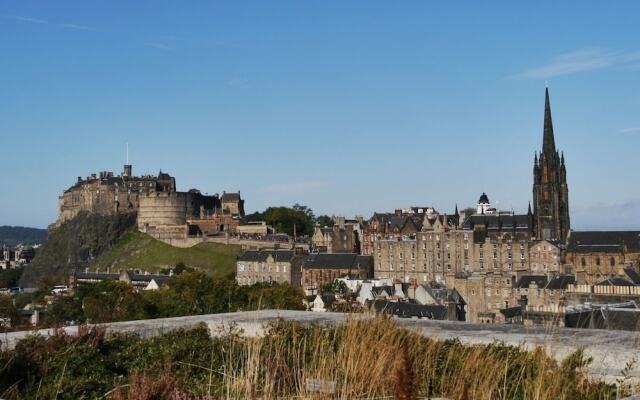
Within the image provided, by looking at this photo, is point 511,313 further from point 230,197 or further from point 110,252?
point 230,197

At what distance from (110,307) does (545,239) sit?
43.7 meters

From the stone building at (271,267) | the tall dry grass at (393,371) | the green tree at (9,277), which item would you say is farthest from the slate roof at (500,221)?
the green tree at (9,277)

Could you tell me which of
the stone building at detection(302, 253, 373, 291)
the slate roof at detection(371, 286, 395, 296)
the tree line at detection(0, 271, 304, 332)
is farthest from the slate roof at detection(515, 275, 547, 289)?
the stone building at detection(302, 253, 373, 291)

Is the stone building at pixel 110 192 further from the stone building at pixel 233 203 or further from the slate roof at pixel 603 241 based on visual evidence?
the slate roof at pixel 603 241

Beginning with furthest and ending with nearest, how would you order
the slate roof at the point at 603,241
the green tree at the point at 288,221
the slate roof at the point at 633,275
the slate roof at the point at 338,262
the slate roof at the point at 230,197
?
the slate roof at the point at 230,197 → the green tree at the point at 288,221 → the slate roof at the point at 338,262 → the slate roof at the point at 603,241 → the slate roof at the point at 633,275

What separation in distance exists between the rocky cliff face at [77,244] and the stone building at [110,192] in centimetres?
179

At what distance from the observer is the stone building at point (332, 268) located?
84.8m

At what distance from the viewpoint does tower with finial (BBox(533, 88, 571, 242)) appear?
8275cm

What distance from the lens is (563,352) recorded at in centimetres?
865

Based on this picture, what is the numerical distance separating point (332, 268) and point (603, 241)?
27551 millimetres

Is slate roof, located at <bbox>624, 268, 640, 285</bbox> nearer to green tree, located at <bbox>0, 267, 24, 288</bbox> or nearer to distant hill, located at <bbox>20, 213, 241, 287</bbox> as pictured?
distant hill, located at <bbox>20, 213, 241, 287</bbox>

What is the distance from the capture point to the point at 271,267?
88.4 meters

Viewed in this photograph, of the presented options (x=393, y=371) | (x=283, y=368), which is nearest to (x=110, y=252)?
(x=283, y=368)

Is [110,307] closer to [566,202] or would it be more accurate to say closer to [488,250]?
[488,250]
